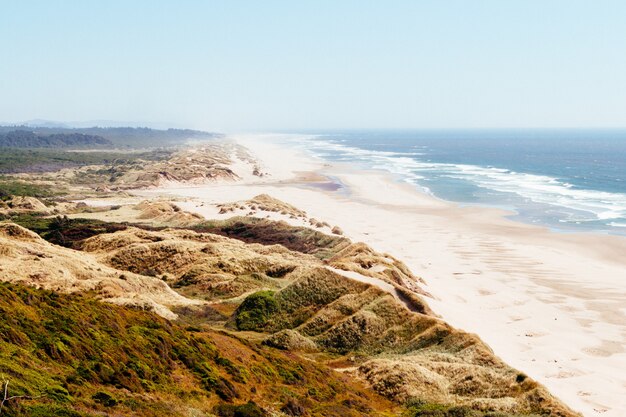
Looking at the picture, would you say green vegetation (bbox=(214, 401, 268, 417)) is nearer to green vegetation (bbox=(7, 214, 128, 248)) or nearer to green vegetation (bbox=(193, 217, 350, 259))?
green vegetation (bbox=(193, 217, 350, 259))

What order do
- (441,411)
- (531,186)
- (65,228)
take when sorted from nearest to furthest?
(441,411) < (65,228) < (531,186)

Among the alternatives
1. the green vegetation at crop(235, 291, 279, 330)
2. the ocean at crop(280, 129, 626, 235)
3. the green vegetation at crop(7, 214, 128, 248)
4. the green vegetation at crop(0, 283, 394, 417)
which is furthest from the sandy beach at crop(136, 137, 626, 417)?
the green vegetation at crop(7, 214, 128, 248)

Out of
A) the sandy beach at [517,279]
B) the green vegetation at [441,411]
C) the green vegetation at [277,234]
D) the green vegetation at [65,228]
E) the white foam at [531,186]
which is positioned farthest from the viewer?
the white foam at [531,186]

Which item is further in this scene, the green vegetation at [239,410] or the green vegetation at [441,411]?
the green vegetation at [441,411]

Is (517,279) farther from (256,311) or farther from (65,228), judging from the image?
(65,228)

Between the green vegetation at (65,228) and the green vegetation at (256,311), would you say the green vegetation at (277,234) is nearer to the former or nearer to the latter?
the green vegetation at (65,228)

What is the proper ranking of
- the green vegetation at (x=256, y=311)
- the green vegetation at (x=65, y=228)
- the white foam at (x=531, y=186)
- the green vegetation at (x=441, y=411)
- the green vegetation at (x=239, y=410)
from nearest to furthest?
→ the green vegetation at (x=239, y=410) < the green vegetation at (x=441, y=411) < the green vegetation at (x=256, y=311) < the green vegetation at (x=65, y=228) < the white foam at (x=531, y=186)

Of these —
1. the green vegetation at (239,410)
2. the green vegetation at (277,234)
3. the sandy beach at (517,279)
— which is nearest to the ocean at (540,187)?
the sandy beach at (517,279)

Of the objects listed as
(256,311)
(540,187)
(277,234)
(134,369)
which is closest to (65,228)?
(277,234)

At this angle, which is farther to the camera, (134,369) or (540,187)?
(540,187)
